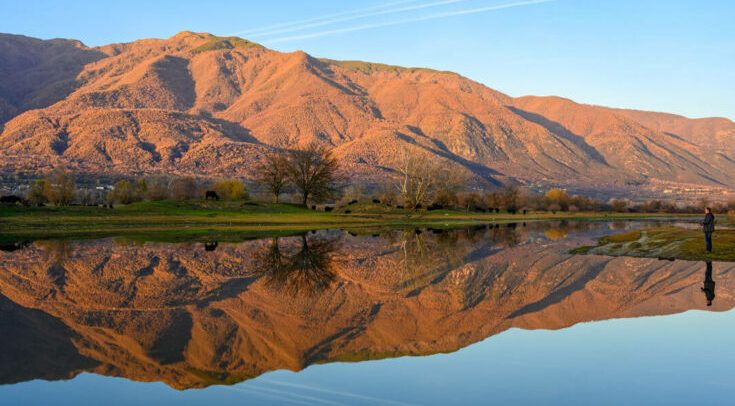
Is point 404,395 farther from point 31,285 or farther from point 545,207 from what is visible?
point 545,207

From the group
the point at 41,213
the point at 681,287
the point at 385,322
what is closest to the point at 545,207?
the point at 41,213

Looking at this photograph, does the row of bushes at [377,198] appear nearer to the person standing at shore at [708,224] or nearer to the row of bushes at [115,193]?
the row of bushes at [115,193]

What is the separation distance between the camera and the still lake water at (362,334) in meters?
11.0

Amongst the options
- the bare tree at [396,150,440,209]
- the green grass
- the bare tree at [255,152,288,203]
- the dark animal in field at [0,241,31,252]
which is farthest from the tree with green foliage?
the green grass

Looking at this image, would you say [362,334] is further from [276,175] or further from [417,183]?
[417,183]

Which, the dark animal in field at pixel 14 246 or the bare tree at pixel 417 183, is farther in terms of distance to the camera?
the bare tree at pixel 417 183

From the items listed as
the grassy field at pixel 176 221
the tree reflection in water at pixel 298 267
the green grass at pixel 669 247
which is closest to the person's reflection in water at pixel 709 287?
the green grass at pixel 669 247

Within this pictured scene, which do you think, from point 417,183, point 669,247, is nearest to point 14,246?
point 669,247

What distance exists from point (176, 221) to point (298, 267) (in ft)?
116

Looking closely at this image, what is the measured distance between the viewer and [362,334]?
49.1 ft

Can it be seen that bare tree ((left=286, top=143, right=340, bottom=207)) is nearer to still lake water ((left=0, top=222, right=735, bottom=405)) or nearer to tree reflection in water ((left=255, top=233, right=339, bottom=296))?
tree reflection in water ((left=255, top=233, right=339, bottom=296))

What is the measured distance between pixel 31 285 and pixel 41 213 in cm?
4187

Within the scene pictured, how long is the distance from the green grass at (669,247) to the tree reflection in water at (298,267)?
1502cm

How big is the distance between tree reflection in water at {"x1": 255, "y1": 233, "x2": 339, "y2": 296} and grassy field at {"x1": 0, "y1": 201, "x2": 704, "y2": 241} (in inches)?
381
